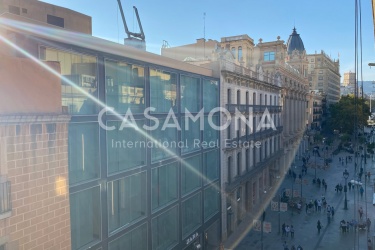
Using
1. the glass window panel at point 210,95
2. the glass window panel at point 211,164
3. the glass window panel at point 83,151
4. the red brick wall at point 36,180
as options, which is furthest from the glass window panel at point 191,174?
the red brick wall at point 36,180

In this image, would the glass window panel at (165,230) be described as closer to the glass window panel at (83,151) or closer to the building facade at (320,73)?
the glass window panel at (83,151)

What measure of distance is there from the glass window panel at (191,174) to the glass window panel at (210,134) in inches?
74.0

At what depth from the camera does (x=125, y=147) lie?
53.9ft

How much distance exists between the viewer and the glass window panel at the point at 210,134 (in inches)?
997

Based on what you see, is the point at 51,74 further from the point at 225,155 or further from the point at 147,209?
the point at 225,155

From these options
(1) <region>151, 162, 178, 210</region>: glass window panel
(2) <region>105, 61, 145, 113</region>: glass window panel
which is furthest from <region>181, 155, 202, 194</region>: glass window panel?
(2) <region>105, 61, 145, 113</region>: glass window panel

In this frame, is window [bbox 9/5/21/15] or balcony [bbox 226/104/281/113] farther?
balcony [bbox 226/104/281/113]

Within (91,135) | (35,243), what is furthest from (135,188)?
(35,243)

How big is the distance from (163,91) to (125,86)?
3.85 meters

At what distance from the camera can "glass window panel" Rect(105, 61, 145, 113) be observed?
15.4 metres

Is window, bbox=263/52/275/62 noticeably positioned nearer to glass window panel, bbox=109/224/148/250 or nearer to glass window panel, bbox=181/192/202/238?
glass window panel, bbox=181/192/202/238

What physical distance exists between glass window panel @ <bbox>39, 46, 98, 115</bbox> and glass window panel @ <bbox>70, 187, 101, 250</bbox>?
3.59 meters

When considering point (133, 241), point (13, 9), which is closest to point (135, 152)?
point (133, 241)

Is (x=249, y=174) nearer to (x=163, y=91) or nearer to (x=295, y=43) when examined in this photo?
(x=163, y=91)
